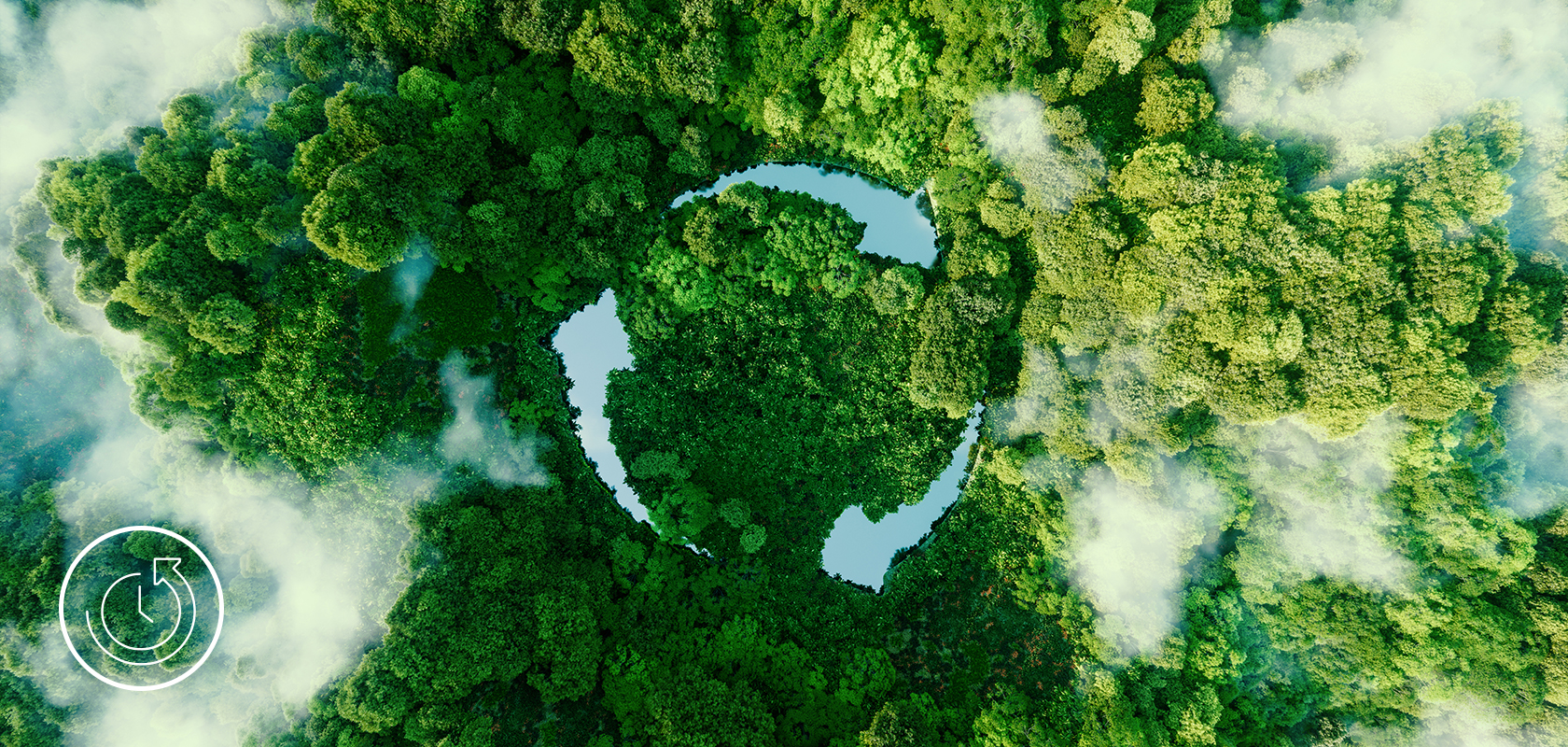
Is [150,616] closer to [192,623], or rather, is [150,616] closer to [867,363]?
[192,623]

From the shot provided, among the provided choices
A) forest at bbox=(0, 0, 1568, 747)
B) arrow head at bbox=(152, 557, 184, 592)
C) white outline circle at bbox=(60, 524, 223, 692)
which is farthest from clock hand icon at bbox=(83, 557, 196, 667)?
forest at bbox=(0, 0, 1568, 747)

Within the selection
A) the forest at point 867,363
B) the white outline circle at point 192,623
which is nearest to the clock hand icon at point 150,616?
the white outline circle at point 192,623

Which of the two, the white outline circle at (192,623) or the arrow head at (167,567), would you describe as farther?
the arrow head at (167,567)

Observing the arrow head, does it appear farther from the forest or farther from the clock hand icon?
the forest

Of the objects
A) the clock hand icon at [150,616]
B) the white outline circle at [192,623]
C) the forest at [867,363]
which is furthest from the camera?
the clock hand icon at [150,616]

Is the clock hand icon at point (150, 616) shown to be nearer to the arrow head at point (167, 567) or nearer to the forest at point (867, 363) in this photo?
the arrow head at point (167, 567)

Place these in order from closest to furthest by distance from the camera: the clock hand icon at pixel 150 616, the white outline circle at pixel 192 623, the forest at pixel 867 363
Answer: the forest at pixel 867 363, the white outline circle at pixel 192 623, the clock hand icon at pixel 150 616

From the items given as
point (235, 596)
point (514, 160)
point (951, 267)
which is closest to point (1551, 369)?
point (951, 267)

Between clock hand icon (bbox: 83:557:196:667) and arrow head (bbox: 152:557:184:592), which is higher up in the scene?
arrow head (bbox: 152:557:184:592)

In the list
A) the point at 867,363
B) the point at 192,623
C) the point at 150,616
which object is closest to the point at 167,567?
the point at 150,616

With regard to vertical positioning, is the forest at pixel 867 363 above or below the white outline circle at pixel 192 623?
above
